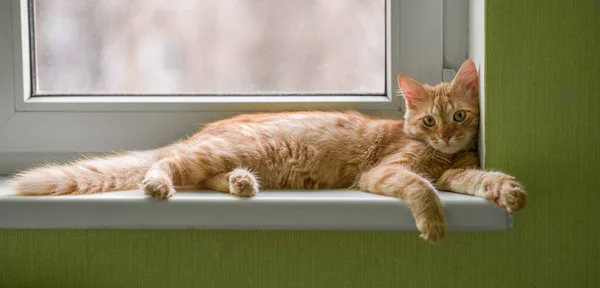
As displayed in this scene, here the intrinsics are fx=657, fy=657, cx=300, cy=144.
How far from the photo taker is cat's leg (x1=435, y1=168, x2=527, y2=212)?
115 cm

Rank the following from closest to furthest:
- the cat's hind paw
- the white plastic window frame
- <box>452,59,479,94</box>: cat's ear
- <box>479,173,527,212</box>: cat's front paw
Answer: <box>479,173,527,212</box>: cat's front paw, the cat's hind paw, <box>452,59,479,94</box>: cat's ear, the white plastic window frame

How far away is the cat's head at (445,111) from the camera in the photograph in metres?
1.38

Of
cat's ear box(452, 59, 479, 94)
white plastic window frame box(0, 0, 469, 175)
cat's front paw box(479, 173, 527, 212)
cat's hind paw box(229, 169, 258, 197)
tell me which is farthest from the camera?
white plastic window frame box(0, 0, 469, 175)

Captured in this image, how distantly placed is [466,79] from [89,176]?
A: 0.81 metres

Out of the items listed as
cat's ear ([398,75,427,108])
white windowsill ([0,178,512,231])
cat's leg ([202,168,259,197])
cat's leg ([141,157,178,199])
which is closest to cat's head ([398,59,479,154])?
cat's ear ([398,75,427,108])

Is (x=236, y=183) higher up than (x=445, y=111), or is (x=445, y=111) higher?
(x=445, y=111)

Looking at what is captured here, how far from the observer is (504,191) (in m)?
1.16

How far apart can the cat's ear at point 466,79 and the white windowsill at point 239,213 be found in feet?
0.92

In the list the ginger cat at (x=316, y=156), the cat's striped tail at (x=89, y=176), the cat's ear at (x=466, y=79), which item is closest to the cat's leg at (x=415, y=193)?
the ginger cat at (x=316, y=156)

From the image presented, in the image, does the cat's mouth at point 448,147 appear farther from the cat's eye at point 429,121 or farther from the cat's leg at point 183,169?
the cat's leg at point 183,169

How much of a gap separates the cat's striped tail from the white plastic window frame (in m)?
0.10

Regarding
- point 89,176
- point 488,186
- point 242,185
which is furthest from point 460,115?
point 89,176

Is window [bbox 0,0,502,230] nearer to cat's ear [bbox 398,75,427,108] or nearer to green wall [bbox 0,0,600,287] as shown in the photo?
cat's ear [bbox 398,75,427,108]

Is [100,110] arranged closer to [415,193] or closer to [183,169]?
[183,169]
